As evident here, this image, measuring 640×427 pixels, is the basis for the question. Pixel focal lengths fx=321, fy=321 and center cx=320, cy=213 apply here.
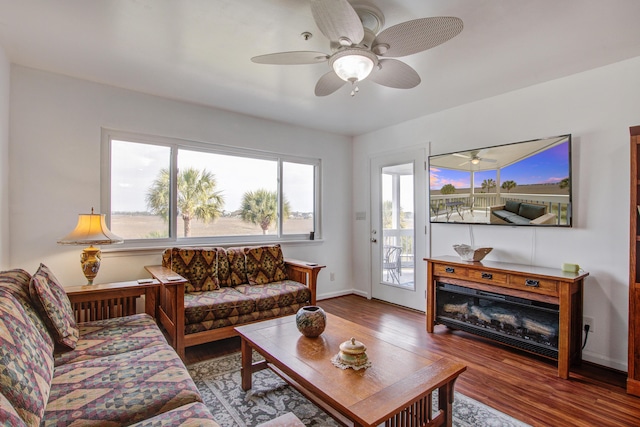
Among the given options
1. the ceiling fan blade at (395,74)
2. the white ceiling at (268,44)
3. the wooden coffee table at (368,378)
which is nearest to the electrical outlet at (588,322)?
the wooden coffee table at (368,378)

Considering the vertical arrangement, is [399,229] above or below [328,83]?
below

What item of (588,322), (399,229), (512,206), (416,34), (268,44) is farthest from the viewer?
(399,229)

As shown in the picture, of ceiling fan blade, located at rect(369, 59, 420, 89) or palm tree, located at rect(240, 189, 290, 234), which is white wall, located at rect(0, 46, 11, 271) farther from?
ceiling fan blade, located at rect(369, 59, 420, 89)

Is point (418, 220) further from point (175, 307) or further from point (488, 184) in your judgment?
point (175, 307)

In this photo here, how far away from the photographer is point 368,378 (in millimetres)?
1530

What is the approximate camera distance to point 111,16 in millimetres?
1997

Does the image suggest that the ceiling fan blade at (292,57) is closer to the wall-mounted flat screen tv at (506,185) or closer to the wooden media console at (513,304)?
the wall-mounted flat screen tv at (506,185)

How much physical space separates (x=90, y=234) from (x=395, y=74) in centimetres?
262

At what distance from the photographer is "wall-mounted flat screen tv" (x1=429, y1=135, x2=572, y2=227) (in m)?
2.81

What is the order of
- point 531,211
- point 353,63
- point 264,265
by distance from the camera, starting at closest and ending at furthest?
point 353,63, point 531,211, point 264,265

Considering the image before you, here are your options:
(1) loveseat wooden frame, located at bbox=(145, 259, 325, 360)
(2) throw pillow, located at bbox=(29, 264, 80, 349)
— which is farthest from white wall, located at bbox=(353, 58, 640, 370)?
(2) throw pillow, located at bbox=(29, 264, 80, 349)

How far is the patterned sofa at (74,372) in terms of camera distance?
1121 mm

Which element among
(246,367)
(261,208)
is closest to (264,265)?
(261,208)

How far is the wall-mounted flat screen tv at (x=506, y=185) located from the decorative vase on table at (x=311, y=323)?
87.9 inches
